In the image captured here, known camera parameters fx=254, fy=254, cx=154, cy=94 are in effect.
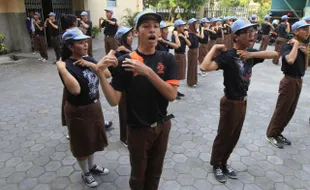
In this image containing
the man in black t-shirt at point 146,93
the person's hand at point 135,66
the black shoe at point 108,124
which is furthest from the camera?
the black shoe at point 108,124

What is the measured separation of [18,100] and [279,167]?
594 centimetres

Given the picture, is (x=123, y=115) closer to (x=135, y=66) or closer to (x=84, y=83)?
(x=84, y=83)

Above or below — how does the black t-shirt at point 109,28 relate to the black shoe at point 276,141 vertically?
above

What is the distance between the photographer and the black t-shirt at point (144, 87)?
2.19 meters

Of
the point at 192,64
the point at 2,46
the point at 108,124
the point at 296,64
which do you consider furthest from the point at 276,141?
the point at 2,46

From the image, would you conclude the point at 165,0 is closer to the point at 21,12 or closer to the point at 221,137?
the point at 21,12

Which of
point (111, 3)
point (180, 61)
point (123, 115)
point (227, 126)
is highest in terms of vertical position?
point (111, 3)

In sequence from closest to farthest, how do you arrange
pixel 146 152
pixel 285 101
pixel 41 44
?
pixel 146 152 < pixel 285 101 < pixel 41 44

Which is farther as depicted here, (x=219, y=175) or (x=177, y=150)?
(x=177, y=150)

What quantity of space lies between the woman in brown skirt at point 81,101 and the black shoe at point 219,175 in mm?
1598

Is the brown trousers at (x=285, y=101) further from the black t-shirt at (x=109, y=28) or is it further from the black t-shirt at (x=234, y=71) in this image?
the black t-shirt at (x=109, y=28)

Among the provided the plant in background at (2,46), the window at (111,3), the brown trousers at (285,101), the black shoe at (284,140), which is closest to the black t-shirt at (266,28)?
the brown trousers at (285,101)

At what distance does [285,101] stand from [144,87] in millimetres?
2937

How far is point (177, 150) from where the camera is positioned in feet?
13.8
